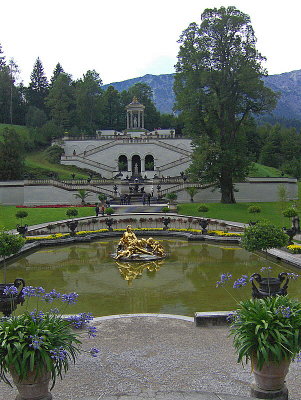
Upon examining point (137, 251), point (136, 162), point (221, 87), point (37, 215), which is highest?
point (221, 87)

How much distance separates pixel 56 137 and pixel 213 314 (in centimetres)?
6919

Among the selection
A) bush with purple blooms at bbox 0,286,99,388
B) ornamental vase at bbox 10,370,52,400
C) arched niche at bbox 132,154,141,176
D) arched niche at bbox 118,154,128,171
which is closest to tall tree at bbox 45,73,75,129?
arched niche at bbox 118,154,128,171

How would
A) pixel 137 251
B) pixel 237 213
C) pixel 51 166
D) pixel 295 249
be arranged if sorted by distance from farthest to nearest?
pixel 51 166 < pixel 237 213 < pixel 137 251 < pixel 295 249

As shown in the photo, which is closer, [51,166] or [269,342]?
[269,342]

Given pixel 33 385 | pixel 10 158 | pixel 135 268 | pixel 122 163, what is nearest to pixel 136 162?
pixel 122 163

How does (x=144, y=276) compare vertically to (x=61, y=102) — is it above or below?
below

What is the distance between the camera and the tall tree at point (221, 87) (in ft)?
128

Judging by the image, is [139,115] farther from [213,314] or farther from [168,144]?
[213,314]

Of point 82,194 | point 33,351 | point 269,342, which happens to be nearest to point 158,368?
point 269,342

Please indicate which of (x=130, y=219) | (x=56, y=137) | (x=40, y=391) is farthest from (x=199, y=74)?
(x=56, y=137)

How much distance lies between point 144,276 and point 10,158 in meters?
36.6

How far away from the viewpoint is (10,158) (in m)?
49.6

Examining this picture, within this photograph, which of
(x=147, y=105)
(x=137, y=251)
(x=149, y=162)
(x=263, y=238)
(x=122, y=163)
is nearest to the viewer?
(x=263, y=238)

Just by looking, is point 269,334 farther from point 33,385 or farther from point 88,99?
point 88,99
